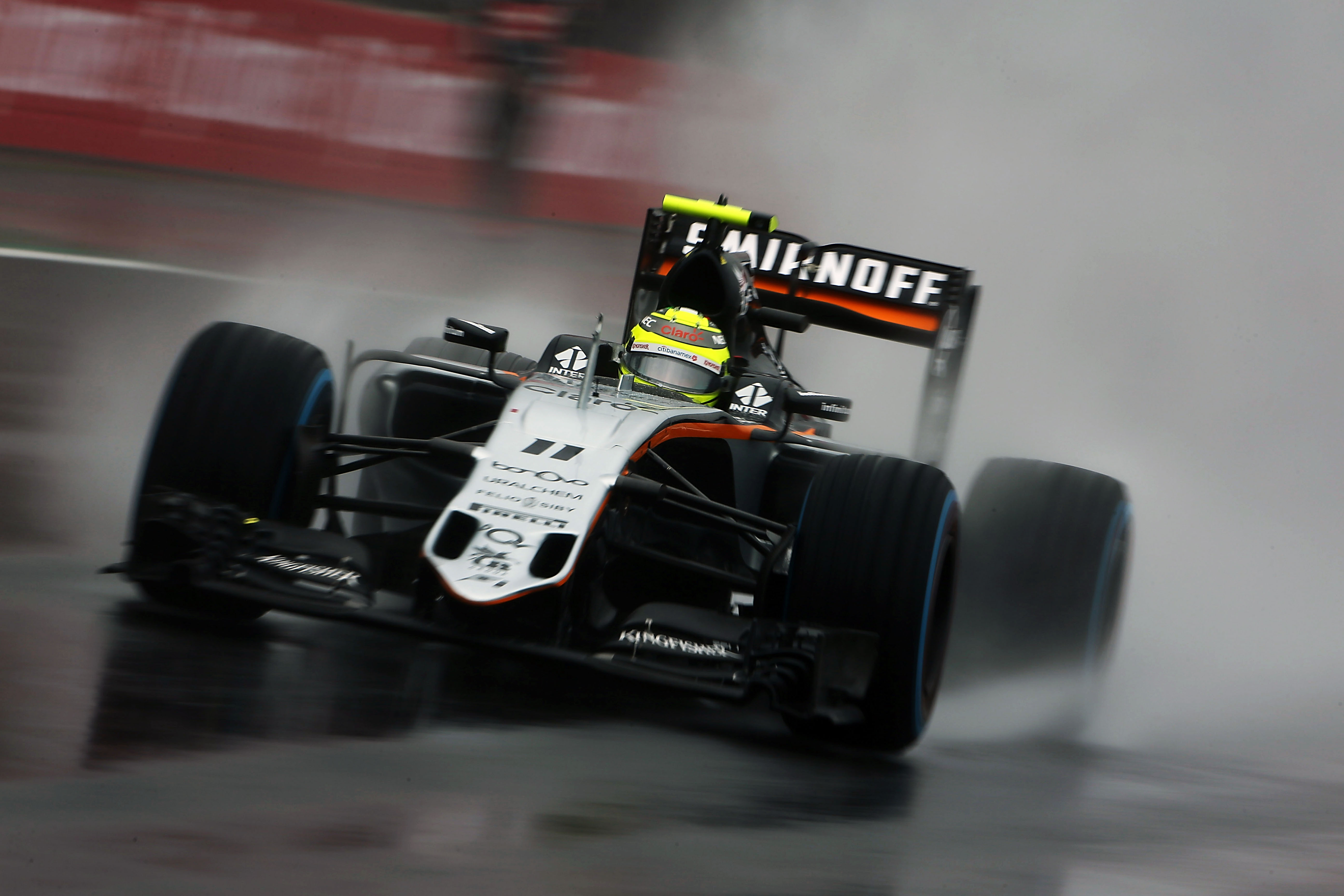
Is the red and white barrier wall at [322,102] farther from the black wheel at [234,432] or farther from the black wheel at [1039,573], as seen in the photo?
the black wheel at [1039,573]

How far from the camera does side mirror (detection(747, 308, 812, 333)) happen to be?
718 cm

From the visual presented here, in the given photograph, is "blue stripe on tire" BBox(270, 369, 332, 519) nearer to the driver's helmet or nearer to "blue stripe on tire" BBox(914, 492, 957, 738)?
the driver's helmet

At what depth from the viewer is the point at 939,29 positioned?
18.2 metres

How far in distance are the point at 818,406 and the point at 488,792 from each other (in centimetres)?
267

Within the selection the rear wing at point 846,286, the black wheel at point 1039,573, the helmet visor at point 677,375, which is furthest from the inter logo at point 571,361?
the black wheel at point 1039,573

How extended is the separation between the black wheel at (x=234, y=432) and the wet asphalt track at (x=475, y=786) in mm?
419

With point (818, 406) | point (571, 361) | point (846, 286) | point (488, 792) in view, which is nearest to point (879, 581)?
point (818, 406)

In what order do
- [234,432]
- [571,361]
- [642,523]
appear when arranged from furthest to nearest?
[571,361]
[642,523]
[234,432]

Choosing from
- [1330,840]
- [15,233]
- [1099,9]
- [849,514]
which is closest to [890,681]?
[849,514]

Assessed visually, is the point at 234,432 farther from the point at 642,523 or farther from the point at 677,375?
the point at 677,375

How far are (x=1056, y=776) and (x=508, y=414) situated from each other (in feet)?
7.73

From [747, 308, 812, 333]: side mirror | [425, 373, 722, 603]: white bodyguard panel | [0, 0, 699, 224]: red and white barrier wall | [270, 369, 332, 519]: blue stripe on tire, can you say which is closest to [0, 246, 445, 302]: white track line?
[0, 0, 699, 224]: red and white barrier wall

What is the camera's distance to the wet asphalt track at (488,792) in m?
3.20

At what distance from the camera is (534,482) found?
16.8ft
